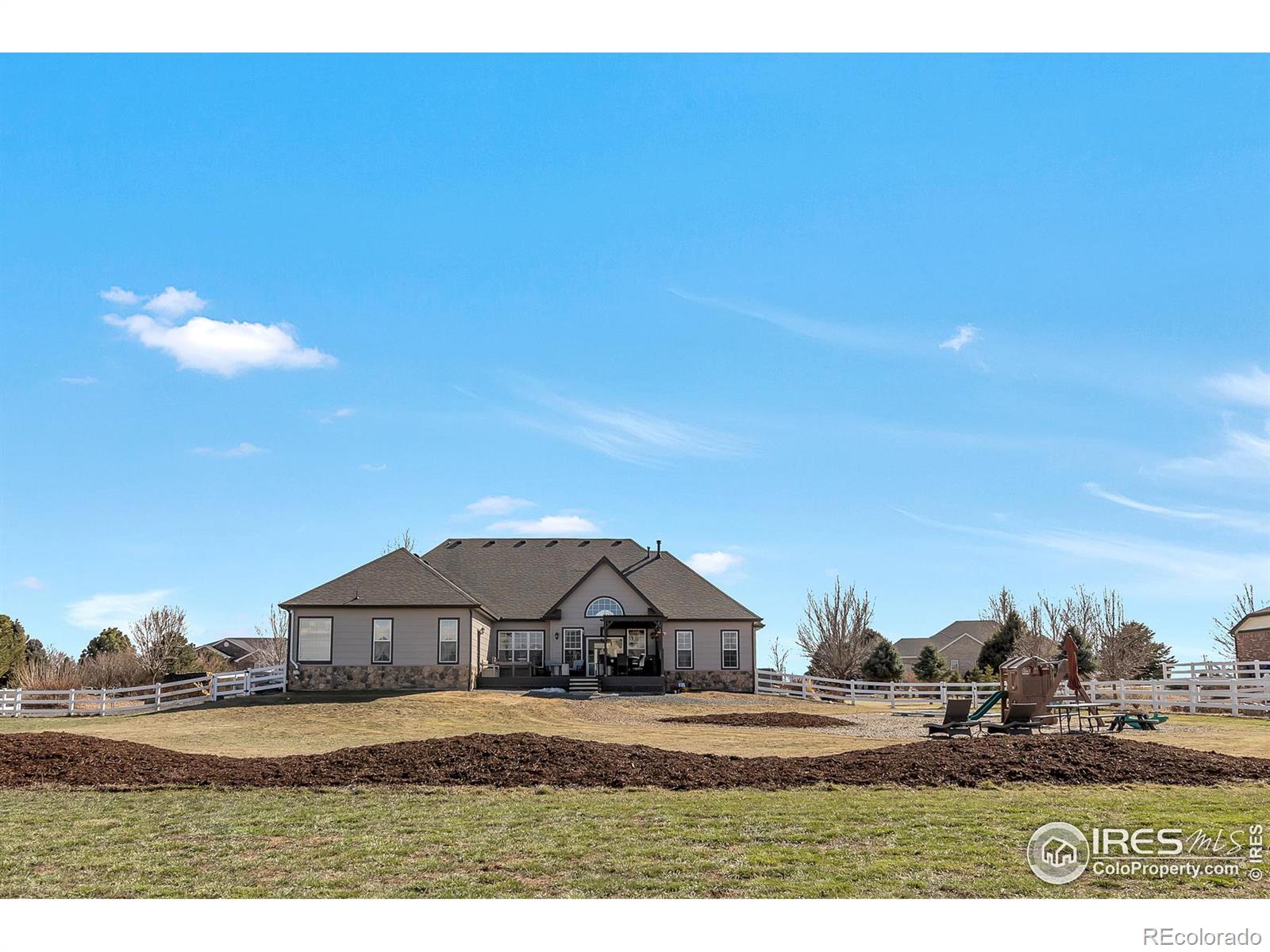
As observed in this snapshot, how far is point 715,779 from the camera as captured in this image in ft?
48.6

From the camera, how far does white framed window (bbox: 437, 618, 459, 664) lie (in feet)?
135

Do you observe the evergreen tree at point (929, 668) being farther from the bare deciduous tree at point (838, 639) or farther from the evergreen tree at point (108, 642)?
the evergreen tree at point (108, 642)

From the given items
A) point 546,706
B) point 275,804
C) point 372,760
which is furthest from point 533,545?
point 275,804

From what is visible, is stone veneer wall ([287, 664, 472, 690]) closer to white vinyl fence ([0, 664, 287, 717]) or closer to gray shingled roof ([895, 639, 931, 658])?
white vinyl fence ([0, 664, 287, 717])

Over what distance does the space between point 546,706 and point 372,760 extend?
59.5 feet

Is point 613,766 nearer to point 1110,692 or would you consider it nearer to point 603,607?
point 1110,692

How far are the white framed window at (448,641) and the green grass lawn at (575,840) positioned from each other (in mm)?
26524

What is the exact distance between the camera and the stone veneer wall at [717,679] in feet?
150

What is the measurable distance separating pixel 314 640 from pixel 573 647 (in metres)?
11.1

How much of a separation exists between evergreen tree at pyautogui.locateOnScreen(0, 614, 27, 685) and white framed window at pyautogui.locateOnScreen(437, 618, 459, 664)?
Result: 24.2m

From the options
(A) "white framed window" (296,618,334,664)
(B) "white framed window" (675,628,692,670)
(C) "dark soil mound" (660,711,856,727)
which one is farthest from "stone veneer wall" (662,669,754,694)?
(A) "white framed window" (296,618,334,664)
